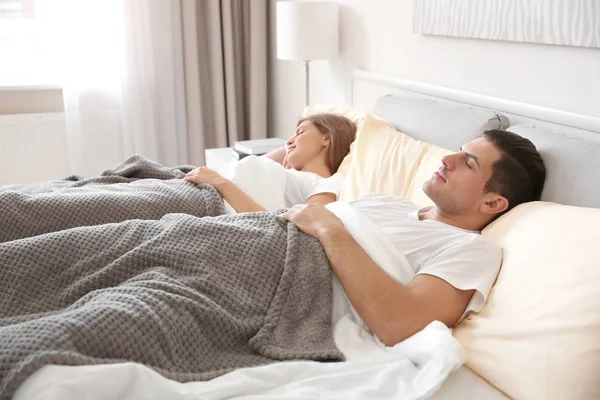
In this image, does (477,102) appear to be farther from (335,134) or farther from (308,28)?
(308,28)

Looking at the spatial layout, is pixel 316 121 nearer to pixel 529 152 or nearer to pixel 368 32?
pixel 368 32

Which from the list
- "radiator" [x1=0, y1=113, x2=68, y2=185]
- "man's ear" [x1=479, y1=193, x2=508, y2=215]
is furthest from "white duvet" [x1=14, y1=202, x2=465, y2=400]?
"radiator" [x1=0, y1=113, x2=68, y2=185]

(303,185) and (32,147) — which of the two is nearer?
(303,185)

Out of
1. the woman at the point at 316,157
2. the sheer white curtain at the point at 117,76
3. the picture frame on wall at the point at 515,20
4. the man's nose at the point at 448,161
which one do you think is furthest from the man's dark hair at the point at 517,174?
the sheer white curtain at the point at 117,76

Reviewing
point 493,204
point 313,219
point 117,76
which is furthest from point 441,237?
point 117,76

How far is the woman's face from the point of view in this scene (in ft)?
8.32

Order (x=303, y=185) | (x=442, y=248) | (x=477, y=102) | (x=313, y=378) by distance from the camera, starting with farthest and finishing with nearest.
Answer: (x=303, y=185)
(x=477, y=102)
(x=442, y=248)
(x=313, y=378)

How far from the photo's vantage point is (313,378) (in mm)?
1278

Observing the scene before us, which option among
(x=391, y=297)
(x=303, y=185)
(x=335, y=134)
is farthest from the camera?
(x=335, y=134)

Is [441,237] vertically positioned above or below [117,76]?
below

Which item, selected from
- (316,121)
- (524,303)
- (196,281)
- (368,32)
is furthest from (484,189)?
(368,32)

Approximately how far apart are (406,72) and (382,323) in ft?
4.90

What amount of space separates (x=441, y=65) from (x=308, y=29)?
0.83 metres

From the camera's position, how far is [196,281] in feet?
4.75
